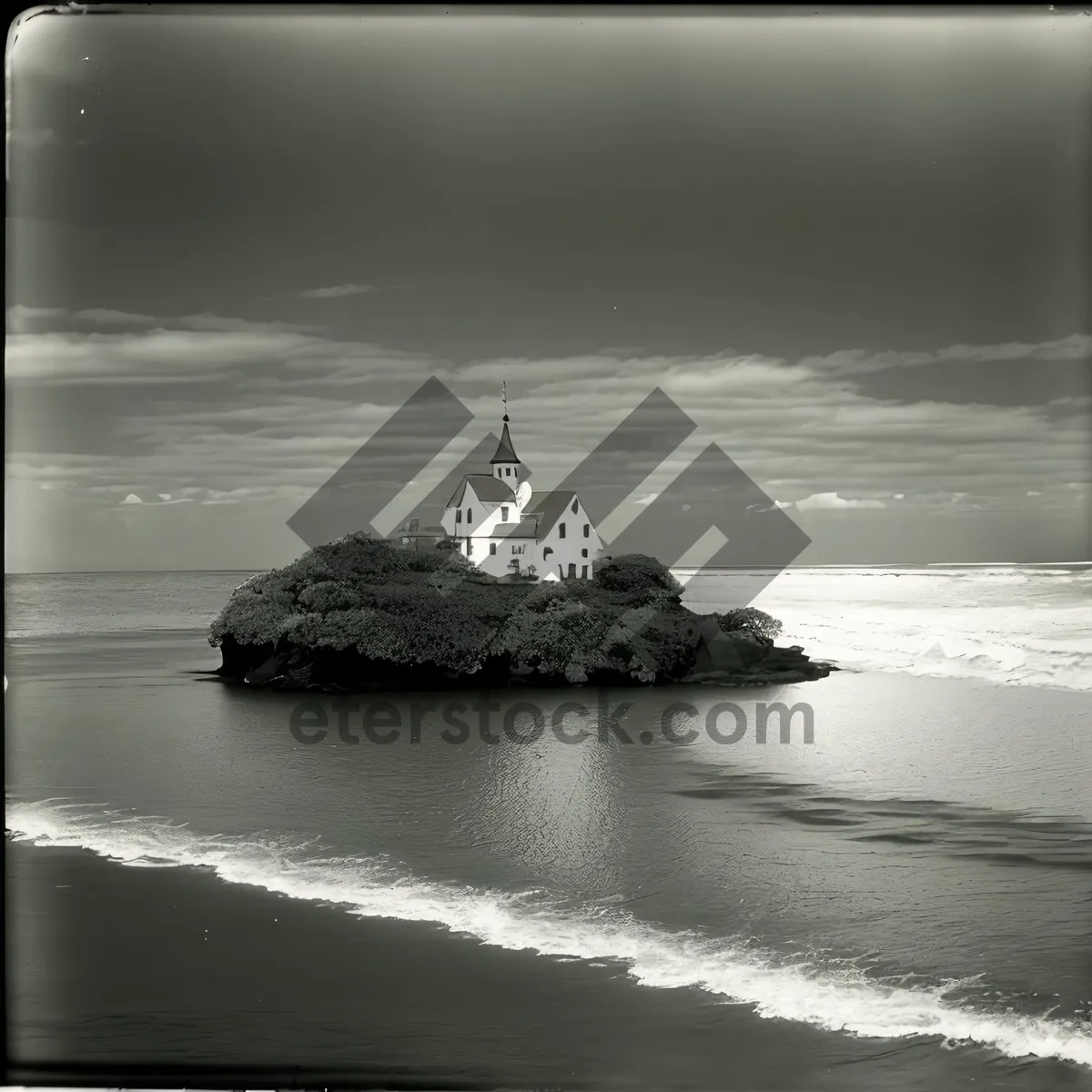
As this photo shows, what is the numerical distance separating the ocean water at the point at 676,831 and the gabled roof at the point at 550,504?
1.11 metres

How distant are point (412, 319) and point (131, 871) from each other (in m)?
2.58

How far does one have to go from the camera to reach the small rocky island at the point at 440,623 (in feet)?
18.0

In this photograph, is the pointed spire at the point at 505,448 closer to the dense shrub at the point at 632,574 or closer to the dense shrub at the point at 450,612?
the dense shrub at the point at 450,612

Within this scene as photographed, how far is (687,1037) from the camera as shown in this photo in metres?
2.24

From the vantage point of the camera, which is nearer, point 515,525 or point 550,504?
point 550,504

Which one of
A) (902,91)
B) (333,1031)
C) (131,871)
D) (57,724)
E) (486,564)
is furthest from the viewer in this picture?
(486,564)

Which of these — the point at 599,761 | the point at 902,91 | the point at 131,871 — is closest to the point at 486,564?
the point at 599,761

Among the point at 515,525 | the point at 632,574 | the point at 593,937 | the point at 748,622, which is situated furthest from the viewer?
the point at 748,622

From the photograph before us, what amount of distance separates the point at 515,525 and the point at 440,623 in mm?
782

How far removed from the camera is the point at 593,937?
8.77ft

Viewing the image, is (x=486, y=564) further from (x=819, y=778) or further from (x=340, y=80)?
(x=340, y=80)

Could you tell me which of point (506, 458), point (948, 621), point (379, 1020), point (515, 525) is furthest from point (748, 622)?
point (379, 1020)

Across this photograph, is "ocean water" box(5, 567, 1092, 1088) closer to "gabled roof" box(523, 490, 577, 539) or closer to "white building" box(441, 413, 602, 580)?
"white building" box(441, 413, 602, 580)

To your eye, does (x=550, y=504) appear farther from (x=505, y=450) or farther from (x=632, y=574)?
(x=632, y=574)
